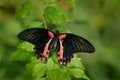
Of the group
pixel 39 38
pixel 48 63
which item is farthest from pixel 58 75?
pixel 39 38

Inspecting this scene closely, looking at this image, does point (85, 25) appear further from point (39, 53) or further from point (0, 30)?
point (39, 53)

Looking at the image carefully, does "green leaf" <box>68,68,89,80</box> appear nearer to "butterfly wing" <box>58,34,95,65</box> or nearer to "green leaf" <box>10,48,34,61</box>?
"butterfly wing" <box>58,34,95,65</box>

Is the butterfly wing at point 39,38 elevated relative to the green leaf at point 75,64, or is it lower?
elevated

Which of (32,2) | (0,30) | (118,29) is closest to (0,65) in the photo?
(0,30)

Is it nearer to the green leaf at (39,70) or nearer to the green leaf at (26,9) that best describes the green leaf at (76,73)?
the green leaf at (39,70)

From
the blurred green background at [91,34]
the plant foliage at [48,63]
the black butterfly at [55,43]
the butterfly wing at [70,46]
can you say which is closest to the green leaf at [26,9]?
the plant foliage at [48,63]

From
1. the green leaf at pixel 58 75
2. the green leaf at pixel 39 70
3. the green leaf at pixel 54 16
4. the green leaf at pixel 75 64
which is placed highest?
the green leaf at pixel 54 16
